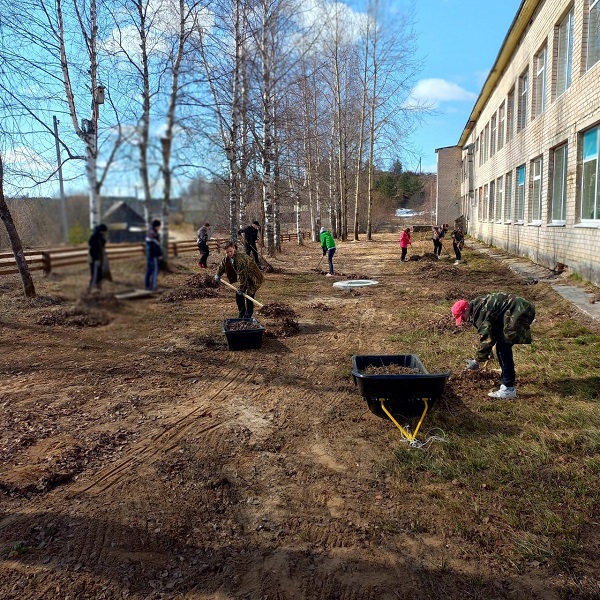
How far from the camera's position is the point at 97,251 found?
1.06 metres

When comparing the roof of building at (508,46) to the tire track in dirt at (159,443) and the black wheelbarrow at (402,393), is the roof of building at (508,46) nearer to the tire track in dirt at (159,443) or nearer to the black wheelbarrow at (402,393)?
the black wheelbarrow at (402,393)

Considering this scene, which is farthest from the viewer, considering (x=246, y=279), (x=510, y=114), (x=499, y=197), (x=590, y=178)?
(x=499, y=197)

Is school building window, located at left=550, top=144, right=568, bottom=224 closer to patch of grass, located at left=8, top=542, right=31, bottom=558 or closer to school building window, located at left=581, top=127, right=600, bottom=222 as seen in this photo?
school building window, located at left=581, top=127, right=600, bottom=222

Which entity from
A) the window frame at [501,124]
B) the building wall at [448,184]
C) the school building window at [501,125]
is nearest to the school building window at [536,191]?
the window frame at [501,124]

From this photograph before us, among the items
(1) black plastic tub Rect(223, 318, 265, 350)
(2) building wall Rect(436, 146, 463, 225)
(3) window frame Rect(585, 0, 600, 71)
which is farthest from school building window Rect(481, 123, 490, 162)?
(1) black plastic tub Rect(223, 318, 265, 350)

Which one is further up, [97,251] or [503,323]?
[97,251]

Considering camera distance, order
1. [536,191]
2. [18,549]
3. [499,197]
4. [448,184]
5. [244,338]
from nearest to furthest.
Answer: [18,549]
[244,338]
[536,191]
[499,197]
[448,184]

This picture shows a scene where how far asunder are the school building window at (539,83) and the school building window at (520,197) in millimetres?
2418

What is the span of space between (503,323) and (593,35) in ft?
30.3

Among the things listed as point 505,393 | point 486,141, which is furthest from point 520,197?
point 505,393

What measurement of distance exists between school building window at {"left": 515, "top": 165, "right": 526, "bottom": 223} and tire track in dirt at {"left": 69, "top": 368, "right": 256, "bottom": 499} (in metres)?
15.5

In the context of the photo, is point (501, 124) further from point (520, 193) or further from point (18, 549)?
point (18, 549)

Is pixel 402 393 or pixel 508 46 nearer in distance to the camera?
pixel 402 393

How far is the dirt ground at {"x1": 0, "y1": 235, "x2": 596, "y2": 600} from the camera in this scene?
10.0 ft
